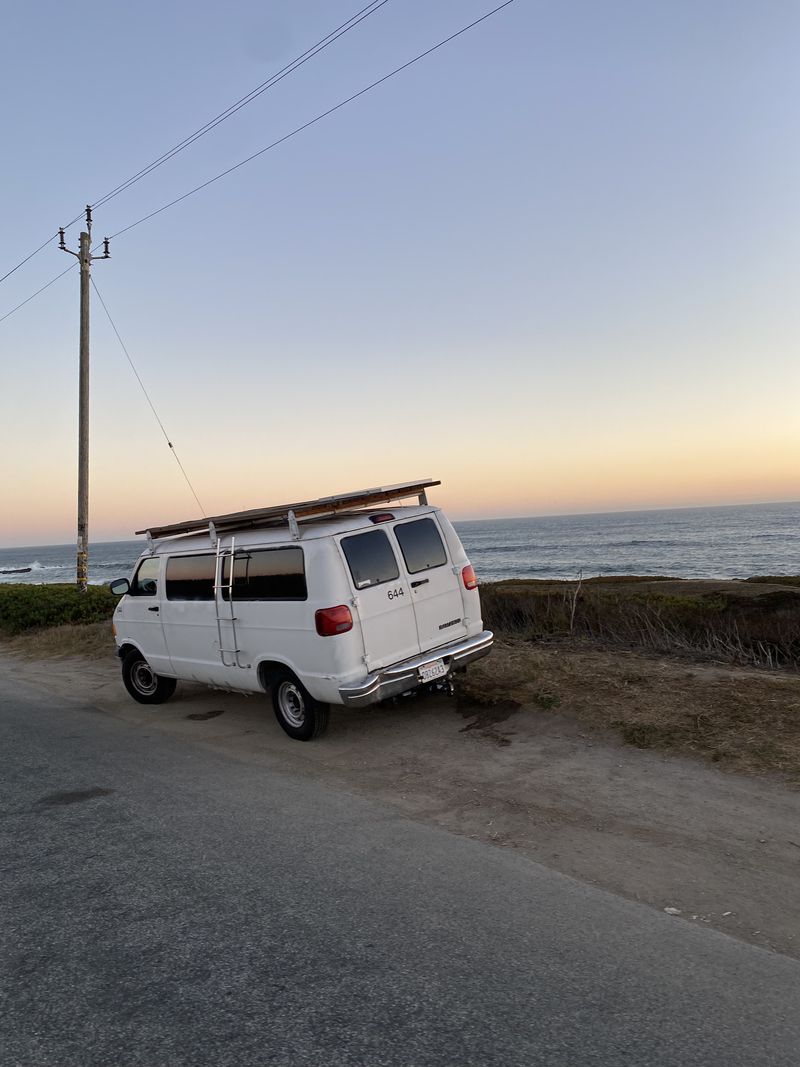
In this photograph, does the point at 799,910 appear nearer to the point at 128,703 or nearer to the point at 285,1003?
the point at 285,1003

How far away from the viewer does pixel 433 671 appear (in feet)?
24.5

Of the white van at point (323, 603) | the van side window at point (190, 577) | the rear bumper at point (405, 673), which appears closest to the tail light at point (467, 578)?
the white van at point (323, 603)

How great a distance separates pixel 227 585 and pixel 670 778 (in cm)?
471

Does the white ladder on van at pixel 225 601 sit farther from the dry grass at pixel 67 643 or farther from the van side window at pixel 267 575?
the dry grass at pixel 67 643

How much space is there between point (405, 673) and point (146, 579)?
400 centimetres

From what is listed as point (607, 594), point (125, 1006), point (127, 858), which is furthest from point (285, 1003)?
point (607, 594)

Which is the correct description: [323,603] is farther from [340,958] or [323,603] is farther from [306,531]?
[340,958]

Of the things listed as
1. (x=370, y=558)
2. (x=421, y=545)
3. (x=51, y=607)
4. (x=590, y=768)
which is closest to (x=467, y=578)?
(x=421, y=545)

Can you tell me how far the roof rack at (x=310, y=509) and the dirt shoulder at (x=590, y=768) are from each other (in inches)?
88.4

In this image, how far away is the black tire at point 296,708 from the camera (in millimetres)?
7504

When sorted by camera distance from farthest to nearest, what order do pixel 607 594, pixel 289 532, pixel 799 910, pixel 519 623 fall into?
pixel 607 594
pixel 519 623
pixel 289 532
pixel 799 910

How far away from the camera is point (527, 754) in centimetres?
673

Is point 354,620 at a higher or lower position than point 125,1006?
higher

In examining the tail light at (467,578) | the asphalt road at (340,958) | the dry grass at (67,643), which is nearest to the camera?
the asphalt road at (340,958)
